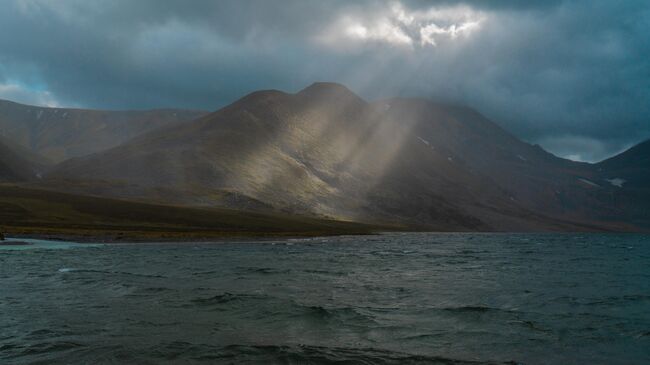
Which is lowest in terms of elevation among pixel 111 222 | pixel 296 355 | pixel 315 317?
pixel 296 355

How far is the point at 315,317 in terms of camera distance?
30.8m

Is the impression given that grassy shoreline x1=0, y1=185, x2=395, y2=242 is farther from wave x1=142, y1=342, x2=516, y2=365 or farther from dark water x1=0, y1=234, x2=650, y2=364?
wave x1=142, y1=342, x2=516, y2=365

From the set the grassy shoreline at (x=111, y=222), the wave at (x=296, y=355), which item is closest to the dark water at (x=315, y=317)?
the wave at (x=296, y=355)

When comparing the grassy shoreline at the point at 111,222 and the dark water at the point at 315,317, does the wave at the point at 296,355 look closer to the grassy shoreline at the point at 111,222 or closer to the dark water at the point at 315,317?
the dark water at the point at 315,317

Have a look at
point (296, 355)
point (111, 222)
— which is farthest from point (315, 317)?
point (111, 222)

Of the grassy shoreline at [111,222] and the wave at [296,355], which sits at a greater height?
the grassy shoreline at [111,222]

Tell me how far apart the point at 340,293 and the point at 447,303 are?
9.02 metres

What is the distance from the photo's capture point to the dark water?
2247cm

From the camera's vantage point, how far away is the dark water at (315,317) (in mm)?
22469

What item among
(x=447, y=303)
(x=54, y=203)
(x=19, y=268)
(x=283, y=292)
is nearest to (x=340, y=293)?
(x=283, y=292)

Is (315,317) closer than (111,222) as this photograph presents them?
Yes

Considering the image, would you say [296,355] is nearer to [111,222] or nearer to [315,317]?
[315,317]

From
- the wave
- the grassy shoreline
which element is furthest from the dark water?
the grassy shoreline

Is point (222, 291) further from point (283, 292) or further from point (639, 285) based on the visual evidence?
point (639, 285)
